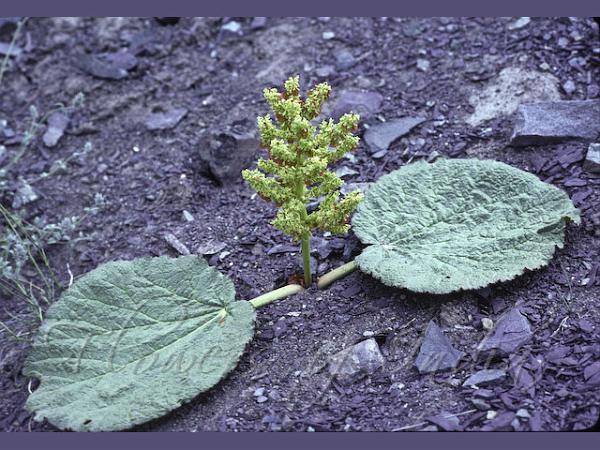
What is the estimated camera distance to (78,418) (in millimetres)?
3650

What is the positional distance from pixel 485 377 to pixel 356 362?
20.6 inches

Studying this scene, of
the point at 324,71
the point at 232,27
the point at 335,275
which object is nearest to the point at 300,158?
the point at 335,275

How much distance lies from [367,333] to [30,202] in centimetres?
228

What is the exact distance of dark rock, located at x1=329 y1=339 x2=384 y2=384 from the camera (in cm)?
380

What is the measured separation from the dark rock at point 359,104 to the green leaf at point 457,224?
744mm

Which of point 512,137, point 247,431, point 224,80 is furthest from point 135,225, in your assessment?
point 512,137

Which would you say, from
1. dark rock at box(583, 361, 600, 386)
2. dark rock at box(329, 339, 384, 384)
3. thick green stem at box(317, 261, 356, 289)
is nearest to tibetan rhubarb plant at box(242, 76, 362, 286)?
thick green stem at box(317, 261, 356, 289)

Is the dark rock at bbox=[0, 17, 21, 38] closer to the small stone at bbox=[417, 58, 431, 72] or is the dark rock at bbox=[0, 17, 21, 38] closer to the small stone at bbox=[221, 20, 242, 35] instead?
the small stone at bbox=[221, 20, 242, 35]

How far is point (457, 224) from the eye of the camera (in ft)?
14.2

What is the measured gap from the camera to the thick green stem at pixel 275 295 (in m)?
4.14

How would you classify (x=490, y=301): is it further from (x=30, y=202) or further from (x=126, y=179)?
(x=30, y=202)

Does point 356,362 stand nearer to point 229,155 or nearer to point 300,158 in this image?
point 300,158

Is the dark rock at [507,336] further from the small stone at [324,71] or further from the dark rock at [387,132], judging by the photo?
the small stone at [324,71]

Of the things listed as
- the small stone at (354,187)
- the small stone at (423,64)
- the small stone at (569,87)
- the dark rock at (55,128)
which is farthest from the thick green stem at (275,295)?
the dark rock at (55,128)
